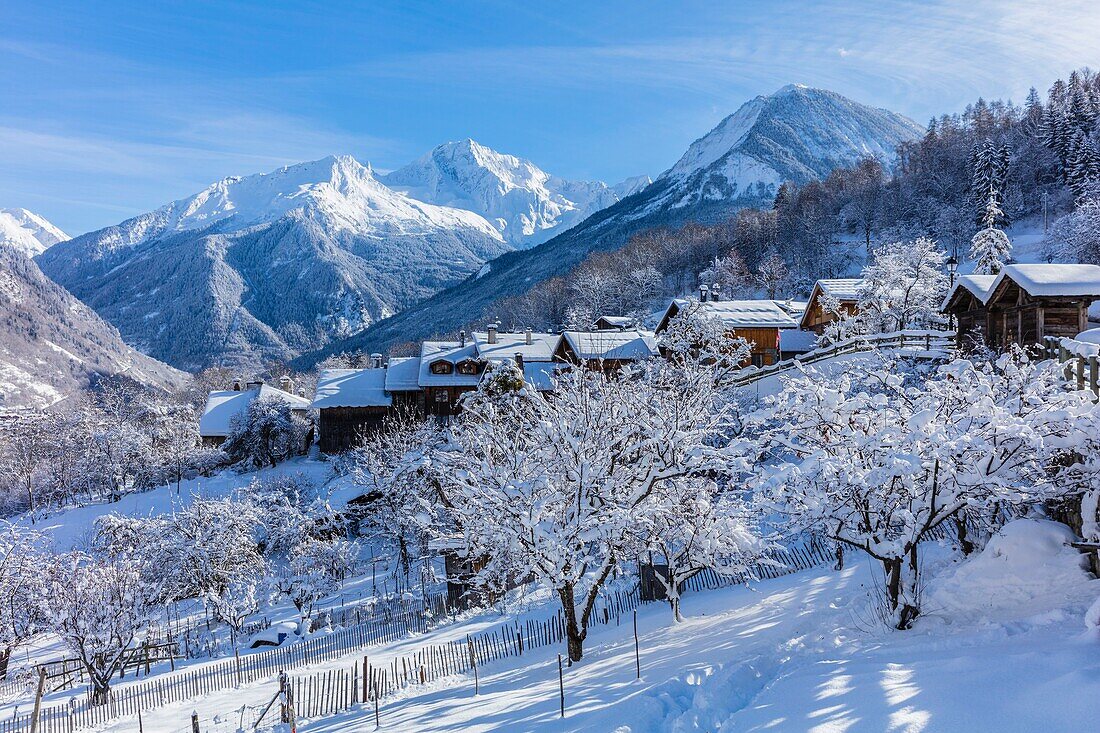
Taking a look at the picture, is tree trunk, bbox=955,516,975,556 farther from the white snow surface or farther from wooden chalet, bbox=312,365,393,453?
wooden chalet, bbox=312,365,393,453

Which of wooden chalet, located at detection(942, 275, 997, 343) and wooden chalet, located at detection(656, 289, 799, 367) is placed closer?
wooden chalet, located at detection(942, 275, 997, 343)

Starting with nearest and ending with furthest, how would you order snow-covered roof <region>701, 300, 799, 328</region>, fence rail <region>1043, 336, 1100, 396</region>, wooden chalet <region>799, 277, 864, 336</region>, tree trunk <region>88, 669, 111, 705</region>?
fence rail <region>1043, 336, 1100, 396</region> < tree trunk <region>88, 669, 111, 705</region> < snow-covered roof <region>701, 300, 799, 328</region> < wooden chalet <region>799, 277, 864, 336</region>

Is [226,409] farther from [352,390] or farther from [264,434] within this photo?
[352,390]

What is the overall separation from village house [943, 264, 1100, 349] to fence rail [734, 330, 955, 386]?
6133mm

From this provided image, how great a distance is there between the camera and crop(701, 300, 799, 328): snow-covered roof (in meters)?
46.7

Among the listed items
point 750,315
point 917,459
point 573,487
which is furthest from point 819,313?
point 917,459

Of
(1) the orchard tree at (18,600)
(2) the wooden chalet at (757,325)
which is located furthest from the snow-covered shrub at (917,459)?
(2) the wooden chalet at (757,325)

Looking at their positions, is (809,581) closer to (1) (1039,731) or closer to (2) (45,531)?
(1) (1039,731)

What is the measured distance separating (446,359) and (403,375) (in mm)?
4923

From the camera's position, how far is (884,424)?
1016cm

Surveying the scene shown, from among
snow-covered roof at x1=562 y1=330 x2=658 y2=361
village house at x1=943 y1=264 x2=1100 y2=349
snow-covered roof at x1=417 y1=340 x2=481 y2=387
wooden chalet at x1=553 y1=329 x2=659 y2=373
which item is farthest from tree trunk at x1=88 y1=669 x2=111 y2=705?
village house at x1=943 y1=264 x2=1100 y2=349

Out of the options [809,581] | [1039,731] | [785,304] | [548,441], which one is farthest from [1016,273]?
[785,304]

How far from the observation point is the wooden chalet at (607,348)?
47.4 m

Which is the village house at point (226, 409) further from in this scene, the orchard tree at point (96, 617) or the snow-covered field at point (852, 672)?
the snow-covered field at point (852, 672)
